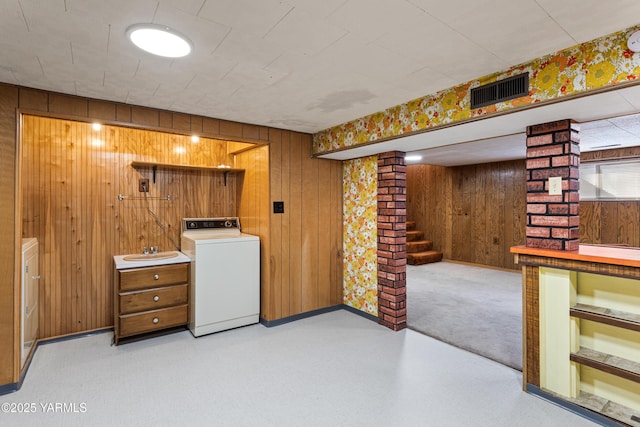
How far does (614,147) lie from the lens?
15.8ft

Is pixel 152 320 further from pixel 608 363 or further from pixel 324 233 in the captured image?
pixel 608 363

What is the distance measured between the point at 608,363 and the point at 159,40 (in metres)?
3.31

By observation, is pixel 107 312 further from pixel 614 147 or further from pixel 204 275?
pixel 614 147

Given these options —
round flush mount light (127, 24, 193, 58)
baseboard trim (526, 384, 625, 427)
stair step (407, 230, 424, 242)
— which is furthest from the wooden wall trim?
stair step (407, 230, 424, 242)

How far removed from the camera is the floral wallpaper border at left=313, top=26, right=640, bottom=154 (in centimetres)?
167

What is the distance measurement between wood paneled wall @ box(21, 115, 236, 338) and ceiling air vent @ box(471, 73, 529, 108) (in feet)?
10.6

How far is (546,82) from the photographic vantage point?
1919 millimetres

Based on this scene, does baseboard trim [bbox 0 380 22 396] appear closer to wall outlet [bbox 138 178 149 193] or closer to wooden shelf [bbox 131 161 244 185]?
wall outlet [bbox 138 178 149 193]

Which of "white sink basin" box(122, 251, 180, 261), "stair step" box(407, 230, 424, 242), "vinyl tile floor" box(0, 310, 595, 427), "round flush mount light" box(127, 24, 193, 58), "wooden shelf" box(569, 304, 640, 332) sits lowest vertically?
"vinyl tile floor" box(0, 310, 595, 427)

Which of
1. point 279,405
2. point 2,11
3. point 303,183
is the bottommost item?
point 279,405

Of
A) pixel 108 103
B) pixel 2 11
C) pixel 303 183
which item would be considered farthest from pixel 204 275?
pixel 2 11

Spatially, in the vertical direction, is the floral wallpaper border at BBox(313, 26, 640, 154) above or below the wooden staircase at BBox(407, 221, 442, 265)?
above

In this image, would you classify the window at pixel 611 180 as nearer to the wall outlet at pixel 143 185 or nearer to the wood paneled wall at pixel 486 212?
the wood paneled wall at pixel 486 212

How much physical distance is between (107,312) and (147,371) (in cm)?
124
